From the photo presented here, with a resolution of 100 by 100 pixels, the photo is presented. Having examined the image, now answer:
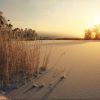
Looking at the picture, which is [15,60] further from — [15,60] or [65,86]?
[65,86]

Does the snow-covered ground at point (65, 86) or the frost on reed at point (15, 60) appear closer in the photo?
the snow-covered ground at point (65, 86)

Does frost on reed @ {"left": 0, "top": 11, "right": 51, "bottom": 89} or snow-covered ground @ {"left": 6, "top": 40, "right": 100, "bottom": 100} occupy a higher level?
frost on reed @ {"left": 0, "top": 11, "right": 51, "bottom": 89}

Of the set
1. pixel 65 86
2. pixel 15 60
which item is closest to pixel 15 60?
pixel 15 60

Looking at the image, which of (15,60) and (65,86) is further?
(15,60)

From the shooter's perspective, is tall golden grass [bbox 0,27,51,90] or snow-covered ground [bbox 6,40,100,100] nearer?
snow-covered ground [bbox 6,40,100,100]

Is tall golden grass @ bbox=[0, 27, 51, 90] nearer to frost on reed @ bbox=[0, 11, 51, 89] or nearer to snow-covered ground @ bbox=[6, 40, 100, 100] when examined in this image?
frost on reed @ bbox=[0, 11, 51, 89]

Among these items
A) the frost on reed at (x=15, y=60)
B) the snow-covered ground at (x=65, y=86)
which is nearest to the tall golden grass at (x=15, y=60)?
the frost on reed at (x=15, y=60)

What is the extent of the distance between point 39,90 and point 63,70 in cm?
116

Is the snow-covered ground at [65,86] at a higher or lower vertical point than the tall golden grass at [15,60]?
lower

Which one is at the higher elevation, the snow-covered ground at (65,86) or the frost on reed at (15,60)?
the frost on reed at (15,60)

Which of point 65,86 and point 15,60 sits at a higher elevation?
point 15,60

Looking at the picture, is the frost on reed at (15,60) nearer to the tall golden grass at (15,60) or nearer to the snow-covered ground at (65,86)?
the tall golden grass at (15,60)

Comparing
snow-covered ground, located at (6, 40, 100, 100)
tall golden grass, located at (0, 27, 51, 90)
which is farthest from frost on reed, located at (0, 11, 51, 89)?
snow-covered ground, located at (6, 40, 100, 100)

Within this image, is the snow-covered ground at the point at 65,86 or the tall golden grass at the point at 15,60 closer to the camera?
the snow-covered ground at the point at 65,86
